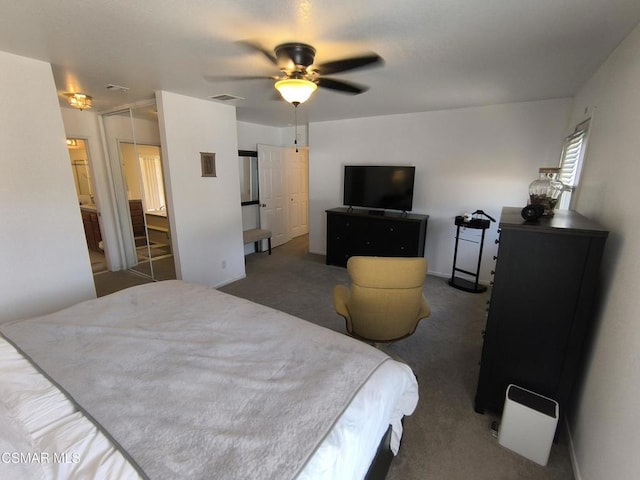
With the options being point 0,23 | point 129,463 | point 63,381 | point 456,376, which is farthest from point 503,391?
point 0,23

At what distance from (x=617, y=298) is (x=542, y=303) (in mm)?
316

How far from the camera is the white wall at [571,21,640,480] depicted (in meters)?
1.22

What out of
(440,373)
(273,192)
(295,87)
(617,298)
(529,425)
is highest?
(295,87)

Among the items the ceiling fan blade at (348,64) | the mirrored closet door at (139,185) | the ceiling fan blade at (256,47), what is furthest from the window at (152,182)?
the ceiling fan blade at (348,64)

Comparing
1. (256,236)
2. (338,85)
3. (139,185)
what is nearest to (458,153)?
(338,85)

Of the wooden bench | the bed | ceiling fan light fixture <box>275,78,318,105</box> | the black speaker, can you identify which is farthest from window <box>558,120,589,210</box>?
the wooden bench

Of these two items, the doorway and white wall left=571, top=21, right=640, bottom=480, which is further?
the doorway

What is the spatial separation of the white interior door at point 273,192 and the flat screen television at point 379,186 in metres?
1.72

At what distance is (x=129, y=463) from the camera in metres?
0.88

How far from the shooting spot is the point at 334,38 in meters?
1.89

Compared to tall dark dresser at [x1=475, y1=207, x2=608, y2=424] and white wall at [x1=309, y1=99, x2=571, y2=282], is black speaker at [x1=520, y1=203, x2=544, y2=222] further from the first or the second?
white wall at [x1=309, y1=99, x2=571, y2=282]

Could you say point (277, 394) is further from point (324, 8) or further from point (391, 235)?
point (391, 235)

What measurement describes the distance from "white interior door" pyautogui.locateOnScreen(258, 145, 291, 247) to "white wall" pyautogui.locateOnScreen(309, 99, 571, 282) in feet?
3.55

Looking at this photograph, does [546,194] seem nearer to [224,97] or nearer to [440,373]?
[440,373]
